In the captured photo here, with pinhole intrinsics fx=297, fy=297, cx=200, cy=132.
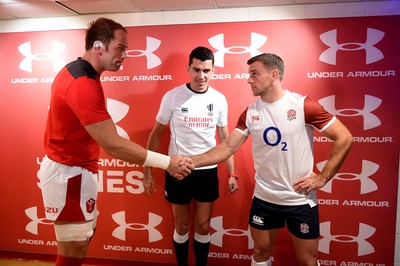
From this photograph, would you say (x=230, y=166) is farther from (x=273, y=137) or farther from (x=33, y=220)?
(x=33, y=220)

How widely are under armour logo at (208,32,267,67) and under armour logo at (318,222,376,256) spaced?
1638 mm

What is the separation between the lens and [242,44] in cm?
255

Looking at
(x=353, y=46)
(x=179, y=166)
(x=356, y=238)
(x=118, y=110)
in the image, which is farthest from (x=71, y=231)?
(x=353, y=46)

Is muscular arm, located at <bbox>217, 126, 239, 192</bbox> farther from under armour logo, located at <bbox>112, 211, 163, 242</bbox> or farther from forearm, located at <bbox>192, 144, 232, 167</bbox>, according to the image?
under armour logo, located at <bbox>112, 211, 163, 242</bbox>

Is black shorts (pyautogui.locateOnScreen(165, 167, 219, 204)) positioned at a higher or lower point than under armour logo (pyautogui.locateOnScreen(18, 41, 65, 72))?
lower

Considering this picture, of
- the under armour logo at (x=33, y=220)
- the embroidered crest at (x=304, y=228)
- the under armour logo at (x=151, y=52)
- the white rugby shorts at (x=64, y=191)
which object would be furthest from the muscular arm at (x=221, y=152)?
the under armour logo at (x=33, y=220)

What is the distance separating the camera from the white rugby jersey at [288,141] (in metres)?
1.86

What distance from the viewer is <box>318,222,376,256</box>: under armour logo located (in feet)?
8.32

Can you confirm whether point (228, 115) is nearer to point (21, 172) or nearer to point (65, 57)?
point (65, 57)

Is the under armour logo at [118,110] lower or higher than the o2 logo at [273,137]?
higher

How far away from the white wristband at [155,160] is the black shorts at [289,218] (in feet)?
2.22

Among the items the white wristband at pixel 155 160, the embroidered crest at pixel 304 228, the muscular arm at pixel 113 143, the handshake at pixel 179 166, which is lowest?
the embroidered crest at pixel 304 228

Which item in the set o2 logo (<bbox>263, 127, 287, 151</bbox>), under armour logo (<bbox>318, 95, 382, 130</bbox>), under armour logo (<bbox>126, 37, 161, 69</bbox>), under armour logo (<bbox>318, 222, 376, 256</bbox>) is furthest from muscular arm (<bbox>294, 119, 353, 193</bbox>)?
under armour logo (<bbox>126, 37, 161, 69</bbox>)

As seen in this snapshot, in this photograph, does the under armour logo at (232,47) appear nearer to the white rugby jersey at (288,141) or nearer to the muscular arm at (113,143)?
the white rugby jersey at (288,141)
